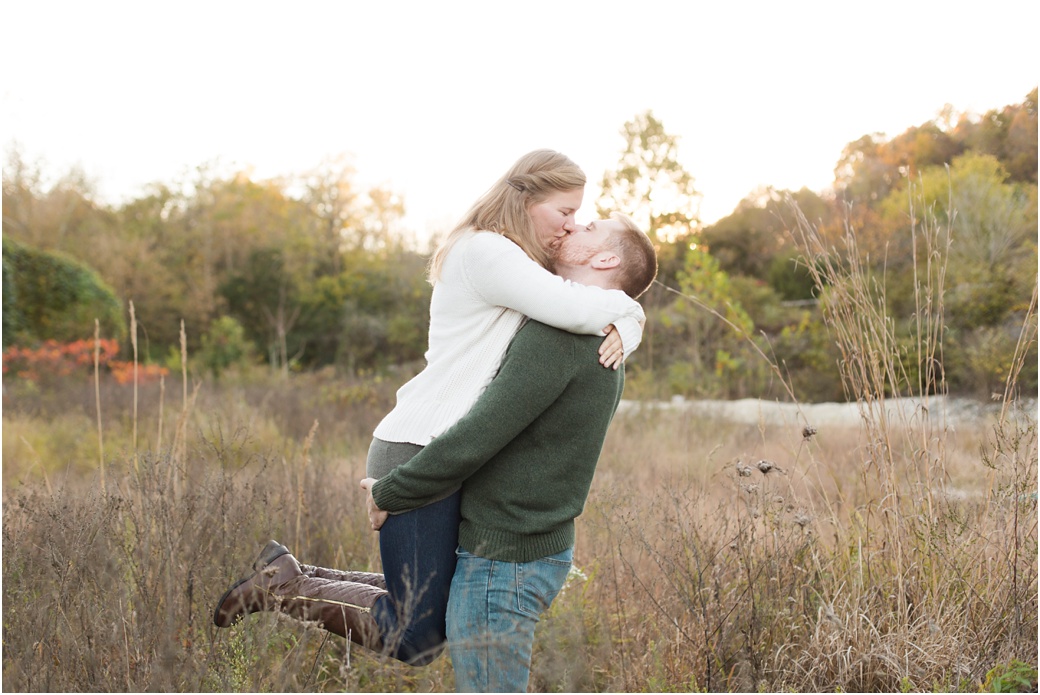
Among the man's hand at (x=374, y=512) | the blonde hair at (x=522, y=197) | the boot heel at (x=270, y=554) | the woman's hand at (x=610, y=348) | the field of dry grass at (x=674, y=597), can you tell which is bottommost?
the field of dry grass at (x=674, y=597)

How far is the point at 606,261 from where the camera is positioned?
1968 millimetres

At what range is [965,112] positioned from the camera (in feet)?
65.7

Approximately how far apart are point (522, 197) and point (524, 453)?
614 millimetres

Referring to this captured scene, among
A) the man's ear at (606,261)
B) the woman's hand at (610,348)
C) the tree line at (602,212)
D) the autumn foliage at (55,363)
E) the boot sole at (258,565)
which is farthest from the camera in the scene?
the tree line at (602,212)

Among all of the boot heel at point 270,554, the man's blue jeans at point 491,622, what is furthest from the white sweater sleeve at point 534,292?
the boot heel at point 270,554

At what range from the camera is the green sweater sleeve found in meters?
1.74

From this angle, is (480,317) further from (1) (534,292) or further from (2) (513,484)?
(2) (513,484)

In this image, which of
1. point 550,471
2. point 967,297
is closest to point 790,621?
point 550,471

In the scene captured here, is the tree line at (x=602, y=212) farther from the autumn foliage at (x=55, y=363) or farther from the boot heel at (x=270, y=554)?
the boot heel at (x=270, y=554)

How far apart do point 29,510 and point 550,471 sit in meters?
1.88

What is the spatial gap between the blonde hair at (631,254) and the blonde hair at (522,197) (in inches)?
6.4

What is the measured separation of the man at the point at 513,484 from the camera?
1755 millimetres

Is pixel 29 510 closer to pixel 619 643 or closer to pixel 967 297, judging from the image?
pixel 619 643

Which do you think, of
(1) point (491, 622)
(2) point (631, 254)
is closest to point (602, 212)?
(2) point (631, 254)
